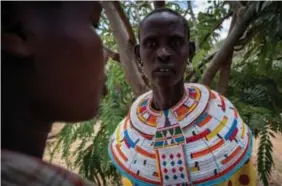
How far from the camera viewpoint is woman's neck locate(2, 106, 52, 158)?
1.15ft

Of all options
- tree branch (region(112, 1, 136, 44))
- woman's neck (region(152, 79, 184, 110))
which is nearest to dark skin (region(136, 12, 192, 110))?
woman's neck (region(152, 79, 184, 110))

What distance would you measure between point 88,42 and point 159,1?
108 cm

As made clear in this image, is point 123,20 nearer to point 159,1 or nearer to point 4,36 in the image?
point 159,1

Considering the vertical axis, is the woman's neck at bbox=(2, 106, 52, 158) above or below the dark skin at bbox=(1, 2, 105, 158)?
below

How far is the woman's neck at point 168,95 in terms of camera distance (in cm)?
99

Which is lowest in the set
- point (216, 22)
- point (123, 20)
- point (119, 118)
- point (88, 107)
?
point (119, 118)

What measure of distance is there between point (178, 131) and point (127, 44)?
1.80 feet

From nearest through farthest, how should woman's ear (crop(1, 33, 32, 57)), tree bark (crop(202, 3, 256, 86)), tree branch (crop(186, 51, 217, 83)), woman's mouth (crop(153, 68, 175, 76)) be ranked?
woman's ear (crop(1, 33, 32, 57)) < woman's mouth (crop(153, 68, 175, 76)) < tree bark (crop(202, 3, 256, 86)) < tree branch (crop(186, 51, 217, 83))

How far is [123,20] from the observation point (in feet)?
4.69

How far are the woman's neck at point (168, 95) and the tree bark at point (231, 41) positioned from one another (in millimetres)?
484

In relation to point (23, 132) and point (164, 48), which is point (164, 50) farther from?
point (23, 132)

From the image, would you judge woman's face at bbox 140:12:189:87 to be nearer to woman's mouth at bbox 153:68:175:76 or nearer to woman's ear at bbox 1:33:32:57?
woman's mouth at bbox 153:68:175:76

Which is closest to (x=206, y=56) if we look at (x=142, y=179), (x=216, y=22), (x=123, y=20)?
(x=216, y=22)

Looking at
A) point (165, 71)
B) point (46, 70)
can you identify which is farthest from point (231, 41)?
point (46, 70)
